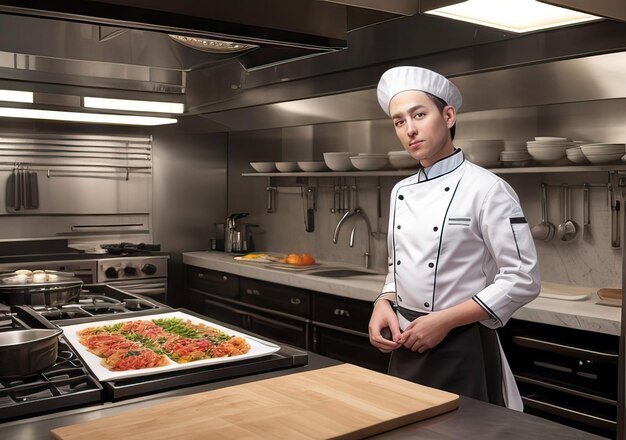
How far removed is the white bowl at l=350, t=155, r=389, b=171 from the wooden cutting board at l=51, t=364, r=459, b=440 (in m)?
2.39

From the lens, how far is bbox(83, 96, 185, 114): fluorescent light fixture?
140 inches

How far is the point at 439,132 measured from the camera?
219 cm

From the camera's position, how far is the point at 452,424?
4.48 ft

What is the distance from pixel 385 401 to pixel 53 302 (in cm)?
153

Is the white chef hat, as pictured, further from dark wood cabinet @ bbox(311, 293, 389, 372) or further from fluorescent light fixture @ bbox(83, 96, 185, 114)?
fluorescent light fixture @ bbox(83, 96, 185, 114)

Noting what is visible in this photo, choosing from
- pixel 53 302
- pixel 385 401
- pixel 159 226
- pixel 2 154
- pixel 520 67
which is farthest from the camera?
pixel 159 226

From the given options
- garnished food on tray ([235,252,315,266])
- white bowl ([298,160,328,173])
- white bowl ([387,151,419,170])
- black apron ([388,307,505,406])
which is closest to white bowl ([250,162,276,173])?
white bowl ([298,160,328,173])

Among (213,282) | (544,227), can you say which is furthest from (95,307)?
(213,282)

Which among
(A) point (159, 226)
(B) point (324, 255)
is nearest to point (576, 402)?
(B) point (324, 255)

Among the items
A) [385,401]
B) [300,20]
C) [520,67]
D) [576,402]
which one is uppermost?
[520,67]

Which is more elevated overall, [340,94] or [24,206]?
[340,94]

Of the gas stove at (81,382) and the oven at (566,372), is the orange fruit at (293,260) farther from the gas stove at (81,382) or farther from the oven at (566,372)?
the gas stove at (81,382)

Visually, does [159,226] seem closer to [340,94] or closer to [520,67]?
[340,94]

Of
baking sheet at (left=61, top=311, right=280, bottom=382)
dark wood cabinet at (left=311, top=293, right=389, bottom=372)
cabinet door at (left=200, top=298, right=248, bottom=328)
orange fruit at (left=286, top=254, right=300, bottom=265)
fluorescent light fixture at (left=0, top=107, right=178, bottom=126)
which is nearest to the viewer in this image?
baking sheet at (left=61, top=311, right=280, bottom=382)
